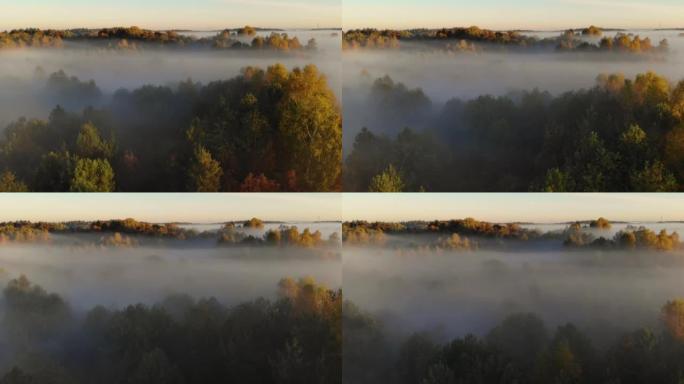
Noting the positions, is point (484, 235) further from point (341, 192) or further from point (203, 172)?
point (203, 172)

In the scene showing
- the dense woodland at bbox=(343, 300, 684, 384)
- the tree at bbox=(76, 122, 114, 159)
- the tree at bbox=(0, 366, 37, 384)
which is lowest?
the tree at bbox=(0, 366, 37, 384)

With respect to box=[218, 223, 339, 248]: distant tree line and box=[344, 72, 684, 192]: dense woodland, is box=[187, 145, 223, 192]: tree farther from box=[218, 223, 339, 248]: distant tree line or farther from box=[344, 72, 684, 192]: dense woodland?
box=[344, 72, 684, 192]: dense woodland

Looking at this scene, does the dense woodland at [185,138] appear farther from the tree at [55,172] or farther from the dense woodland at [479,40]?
the dense woodland at [479,40]

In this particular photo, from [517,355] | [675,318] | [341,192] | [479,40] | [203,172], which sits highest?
[479,40]

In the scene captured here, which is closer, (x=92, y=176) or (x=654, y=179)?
(x=654, y=179)

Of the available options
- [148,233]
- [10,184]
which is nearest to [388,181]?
[148,233]

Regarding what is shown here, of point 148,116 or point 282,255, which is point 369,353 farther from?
point 148,116

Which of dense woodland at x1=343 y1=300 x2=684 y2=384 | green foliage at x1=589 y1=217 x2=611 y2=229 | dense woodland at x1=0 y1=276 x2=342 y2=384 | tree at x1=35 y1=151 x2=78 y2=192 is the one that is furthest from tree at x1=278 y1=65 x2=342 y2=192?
green foliage at x1=589 y1=217 x2=611 y2=229
